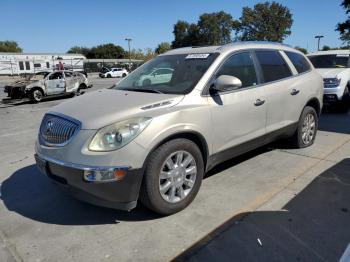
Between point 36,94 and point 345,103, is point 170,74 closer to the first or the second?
point 345,103

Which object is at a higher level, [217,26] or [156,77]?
[217,26]

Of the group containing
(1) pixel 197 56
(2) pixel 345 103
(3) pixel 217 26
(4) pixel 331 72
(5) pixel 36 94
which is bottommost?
(2) pixel 345 103

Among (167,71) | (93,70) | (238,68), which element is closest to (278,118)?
(238,68)

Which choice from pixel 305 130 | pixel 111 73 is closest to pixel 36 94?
pixel 305 130

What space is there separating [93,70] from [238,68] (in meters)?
64.6

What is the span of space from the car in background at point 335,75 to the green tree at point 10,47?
103m

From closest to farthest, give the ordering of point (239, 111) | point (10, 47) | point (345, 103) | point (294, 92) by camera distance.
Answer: point (239, 111) < point (294, 92) < point (345, 103) < point (10, 47)

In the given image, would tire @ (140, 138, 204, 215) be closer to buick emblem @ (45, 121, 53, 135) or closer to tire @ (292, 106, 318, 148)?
buick emblem @ (45, 121, 53, 135)

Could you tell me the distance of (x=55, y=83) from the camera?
1634cm

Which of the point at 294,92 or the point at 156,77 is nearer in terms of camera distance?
the point at 156,77

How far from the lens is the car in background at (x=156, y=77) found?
4.14 metres

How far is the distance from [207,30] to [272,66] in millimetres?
89290

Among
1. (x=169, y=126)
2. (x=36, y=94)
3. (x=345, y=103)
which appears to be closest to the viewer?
(x=169, y=126)

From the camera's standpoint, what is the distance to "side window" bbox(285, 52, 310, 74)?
5214mm
